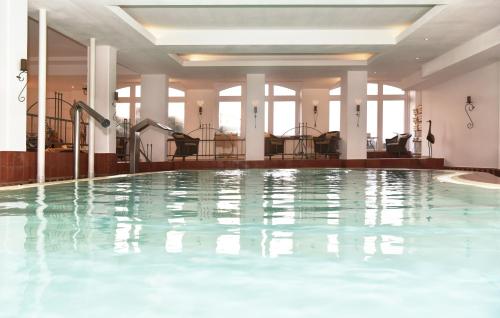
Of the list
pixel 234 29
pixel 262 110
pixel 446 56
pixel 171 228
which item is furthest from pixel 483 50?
pixel 171 228

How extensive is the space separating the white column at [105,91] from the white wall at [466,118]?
9.43 metres

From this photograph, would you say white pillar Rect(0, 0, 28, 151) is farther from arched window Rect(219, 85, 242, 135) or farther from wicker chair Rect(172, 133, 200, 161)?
arched window Rect(219, 85, 242, 135)

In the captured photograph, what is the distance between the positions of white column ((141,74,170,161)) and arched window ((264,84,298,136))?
18.7 ft

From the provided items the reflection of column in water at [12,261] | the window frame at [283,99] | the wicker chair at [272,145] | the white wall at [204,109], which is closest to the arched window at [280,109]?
the window frame at [283,99]

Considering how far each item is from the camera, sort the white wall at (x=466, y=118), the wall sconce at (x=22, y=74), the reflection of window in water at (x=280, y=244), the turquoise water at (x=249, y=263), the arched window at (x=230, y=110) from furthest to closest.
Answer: the arched window at (x=230, y=110)
the white wall at (x=466, y=118)
the wall sconce at (x=22, y=74)
the reflection of window in water at (x=280, y=244)
the turquoise water at (x=249, y=263)

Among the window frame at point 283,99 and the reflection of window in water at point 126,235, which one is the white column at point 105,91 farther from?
the window frame at point 283,99

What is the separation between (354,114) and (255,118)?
9.78 feet

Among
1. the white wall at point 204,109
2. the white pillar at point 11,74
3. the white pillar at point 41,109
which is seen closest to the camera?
the white pillar at point 11,74

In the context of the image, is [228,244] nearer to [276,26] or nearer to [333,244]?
[333,244]

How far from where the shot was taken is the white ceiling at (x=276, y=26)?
8680mm

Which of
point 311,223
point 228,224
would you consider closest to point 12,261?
point 228,224

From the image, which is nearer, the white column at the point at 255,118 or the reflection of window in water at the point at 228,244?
the reflection of window in water at the point at 228,244

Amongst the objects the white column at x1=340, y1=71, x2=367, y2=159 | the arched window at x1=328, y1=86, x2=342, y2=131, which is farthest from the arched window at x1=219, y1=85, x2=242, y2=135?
the white column at x1=340, y1=71, x2=367, y2=159

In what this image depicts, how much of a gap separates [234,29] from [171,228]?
9.04 m
